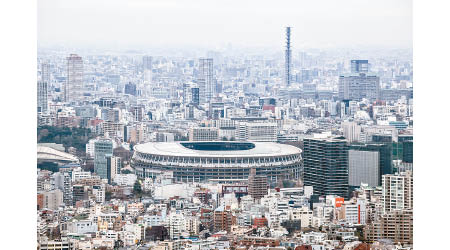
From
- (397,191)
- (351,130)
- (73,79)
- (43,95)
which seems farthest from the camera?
(73,79)

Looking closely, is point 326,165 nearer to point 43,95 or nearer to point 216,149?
point 216,149

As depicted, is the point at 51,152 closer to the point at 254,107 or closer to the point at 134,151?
the point at 134,151

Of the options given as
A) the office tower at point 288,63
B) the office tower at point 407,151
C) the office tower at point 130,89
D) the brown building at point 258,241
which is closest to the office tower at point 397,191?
the office tower at point 407,151

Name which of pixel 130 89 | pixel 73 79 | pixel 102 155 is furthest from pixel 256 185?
pixel 73 79

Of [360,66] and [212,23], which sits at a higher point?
[212,23]
